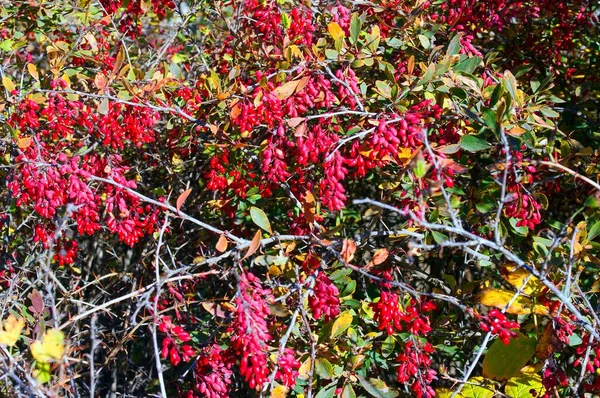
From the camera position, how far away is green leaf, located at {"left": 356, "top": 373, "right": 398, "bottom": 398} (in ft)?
7.02

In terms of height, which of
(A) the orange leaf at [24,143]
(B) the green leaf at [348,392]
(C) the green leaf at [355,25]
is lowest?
(B) the green leaf at [348,392]

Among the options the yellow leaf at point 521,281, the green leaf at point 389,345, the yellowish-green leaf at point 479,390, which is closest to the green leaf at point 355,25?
the yellow leaf at point 521,281

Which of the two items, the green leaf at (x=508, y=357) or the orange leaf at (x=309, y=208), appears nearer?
the orange leaf at (x=309, y=208)

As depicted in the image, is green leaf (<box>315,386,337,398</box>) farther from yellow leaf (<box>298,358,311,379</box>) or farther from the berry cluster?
the berry cluster

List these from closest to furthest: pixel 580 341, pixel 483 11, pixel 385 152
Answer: pixel 385 152, pixel 580 341, pixel 483 11

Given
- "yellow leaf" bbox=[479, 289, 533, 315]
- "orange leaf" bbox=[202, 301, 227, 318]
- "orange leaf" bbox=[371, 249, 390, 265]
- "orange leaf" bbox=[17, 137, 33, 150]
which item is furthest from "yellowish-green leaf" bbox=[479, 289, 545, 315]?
"orange leaf" bbox=[17, 137, 33, 150]

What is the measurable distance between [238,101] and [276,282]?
2.04 ft

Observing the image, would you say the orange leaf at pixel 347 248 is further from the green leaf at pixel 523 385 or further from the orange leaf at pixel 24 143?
the orange leaf at pixel 24 143

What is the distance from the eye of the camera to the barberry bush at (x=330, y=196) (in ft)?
6.57

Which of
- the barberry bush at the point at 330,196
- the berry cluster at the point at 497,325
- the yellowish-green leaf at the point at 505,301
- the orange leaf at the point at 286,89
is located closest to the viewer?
the berry cluster at the point at 497,325

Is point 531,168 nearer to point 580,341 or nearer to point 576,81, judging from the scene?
point 580,341

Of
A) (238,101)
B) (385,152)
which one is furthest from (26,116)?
(385,152)

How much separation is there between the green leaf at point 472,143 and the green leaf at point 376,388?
0.81 metres

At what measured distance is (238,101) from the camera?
2.29 m
